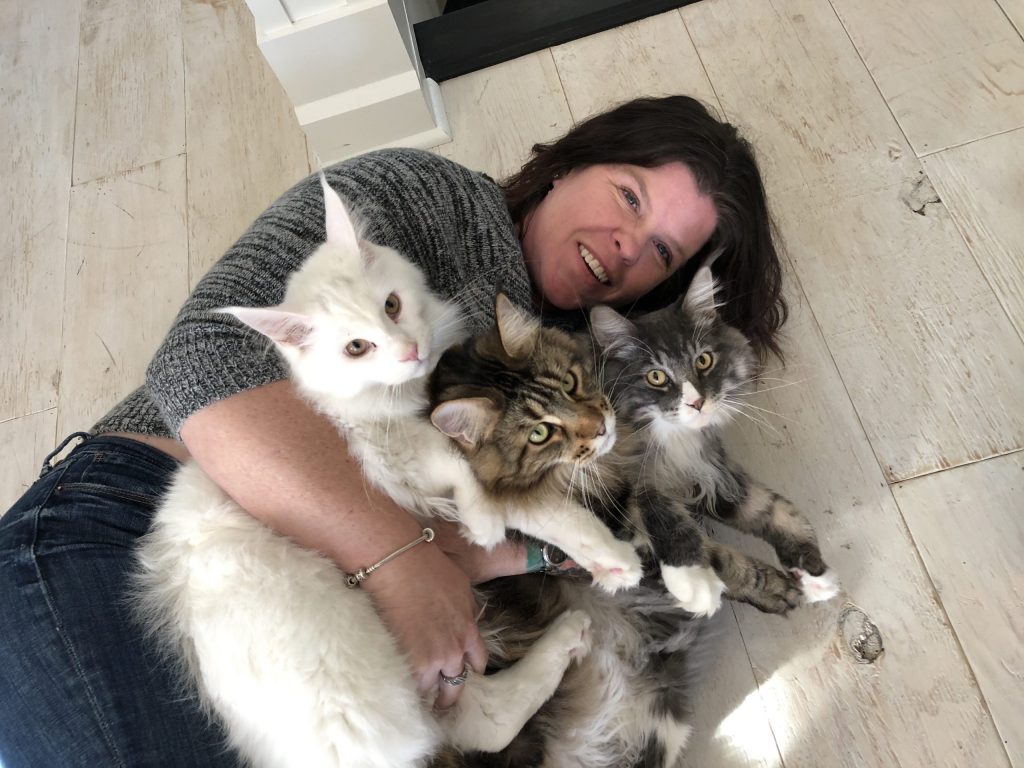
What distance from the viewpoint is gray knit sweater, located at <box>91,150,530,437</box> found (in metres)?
1.16

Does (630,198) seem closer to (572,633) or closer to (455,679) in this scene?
(572,633)

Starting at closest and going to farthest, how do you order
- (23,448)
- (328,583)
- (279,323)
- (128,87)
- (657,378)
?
1. (279,323)
2. (328,583)
3. (657,378)
4. (23,448)
5. (128,87)

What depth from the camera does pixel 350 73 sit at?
205 centimetres

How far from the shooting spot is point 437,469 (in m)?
1.15

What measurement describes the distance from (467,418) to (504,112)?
4.91 ft

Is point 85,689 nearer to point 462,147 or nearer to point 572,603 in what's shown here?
point 572,603

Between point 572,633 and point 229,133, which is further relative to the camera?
point 229,133

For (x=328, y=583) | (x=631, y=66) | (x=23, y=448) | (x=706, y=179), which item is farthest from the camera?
(x=631, y=66)

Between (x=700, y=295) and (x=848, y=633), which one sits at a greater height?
(x=700, y=295)

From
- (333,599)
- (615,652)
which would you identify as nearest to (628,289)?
(615,652)

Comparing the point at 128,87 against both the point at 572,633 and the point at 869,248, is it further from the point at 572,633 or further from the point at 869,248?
the point at 869,248

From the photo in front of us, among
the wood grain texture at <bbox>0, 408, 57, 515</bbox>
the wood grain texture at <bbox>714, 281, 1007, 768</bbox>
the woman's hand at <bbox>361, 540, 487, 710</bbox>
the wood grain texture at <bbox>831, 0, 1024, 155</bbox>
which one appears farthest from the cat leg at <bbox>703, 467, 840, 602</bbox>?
the wood grain texture at <bbox>0, 408, 57, 515</bbox>

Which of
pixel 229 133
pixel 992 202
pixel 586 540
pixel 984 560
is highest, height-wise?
pixel 229 133

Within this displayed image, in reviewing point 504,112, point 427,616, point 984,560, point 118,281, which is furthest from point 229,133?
point 984,560
